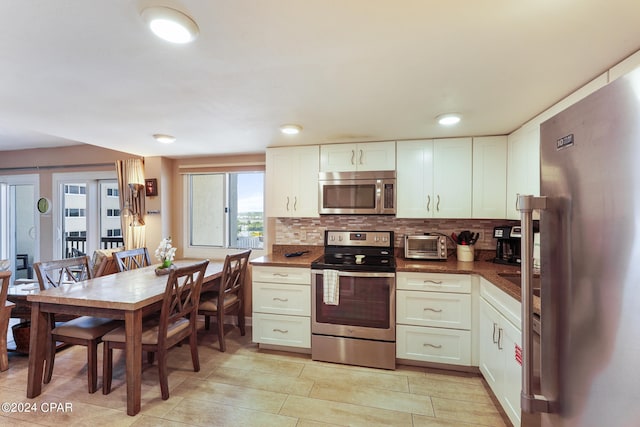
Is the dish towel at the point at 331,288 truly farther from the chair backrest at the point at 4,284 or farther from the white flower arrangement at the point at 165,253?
the chair backrest at the point at 4,284

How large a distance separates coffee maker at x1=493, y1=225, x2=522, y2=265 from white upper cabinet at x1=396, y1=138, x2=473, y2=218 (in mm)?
324

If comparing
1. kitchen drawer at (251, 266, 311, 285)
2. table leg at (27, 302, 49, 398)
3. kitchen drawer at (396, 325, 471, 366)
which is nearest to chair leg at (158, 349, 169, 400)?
table leg at (27, 302, 49, 398)

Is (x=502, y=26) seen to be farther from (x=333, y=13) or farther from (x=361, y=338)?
(x=361, y=338)

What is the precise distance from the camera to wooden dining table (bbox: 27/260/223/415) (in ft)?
6.07

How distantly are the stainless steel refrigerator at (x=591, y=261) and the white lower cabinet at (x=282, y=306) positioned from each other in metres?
2.03

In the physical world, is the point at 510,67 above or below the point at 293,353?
above

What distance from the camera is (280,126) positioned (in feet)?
7.81

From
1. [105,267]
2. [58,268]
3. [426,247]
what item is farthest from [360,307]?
[105,267]

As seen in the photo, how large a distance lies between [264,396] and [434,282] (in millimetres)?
1616

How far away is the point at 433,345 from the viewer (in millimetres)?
2418

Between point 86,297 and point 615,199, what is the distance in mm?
2652

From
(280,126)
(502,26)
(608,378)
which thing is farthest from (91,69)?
(608,378)

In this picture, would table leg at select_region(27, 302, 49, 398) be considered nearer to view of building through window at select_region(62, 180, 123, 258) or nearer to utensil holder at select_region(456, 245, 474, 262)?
view of building through window at select_region(62, 180, 123, 258)

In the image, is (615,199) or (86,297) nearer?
(615,199)
